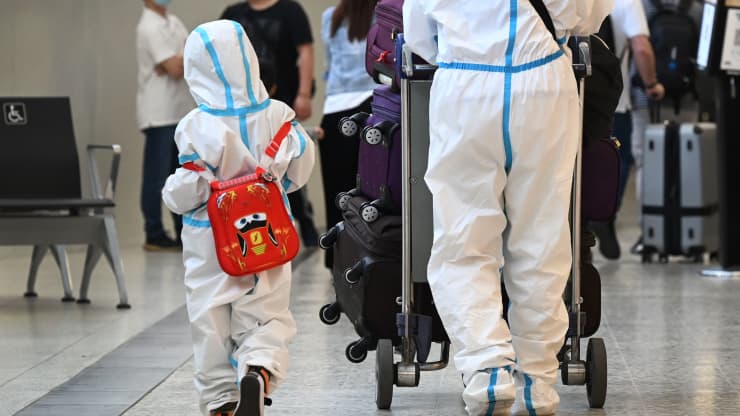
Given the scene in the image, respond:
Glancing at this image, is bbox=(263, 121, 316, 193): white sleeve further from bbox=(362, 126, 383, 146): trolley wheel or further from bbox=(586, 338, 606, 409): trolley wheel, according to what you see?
bbox=(586, 338, 606, 409): trolley wheel

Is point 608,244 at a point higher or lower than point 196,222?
lower

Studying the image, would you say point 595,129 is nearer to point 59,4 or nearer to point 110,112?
point 59,4

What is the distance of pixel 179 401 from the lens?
427 centimetres

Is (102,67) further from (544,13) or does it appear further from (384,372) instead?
(544,13)

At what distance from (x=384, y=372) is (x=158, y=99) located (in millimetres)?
5989

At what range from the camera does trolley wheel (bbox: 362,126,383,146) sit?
13.3 feet

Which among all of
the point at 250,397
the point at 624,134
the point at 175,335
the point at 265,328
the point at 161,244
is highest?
the point at 624,134

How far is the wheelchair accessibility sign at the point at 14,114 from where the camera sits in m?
7.02

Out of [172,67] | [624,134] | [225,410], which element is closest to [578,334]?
[225,410]

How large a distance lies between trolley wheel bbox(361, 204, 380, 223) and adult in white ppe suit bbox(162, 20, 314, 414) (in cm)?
31

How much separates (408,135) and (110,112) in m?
7.58

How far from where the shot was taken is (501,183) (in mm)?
3670

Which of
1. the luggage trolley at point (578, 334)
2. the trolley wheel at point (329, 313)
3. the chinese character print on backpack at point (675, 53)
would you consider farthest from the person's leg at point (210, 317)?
the chinese character print on backpack at point (675, 53)

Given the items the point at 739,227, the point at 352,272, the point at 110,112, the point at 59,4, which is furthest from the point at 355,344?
the point at 110,112
